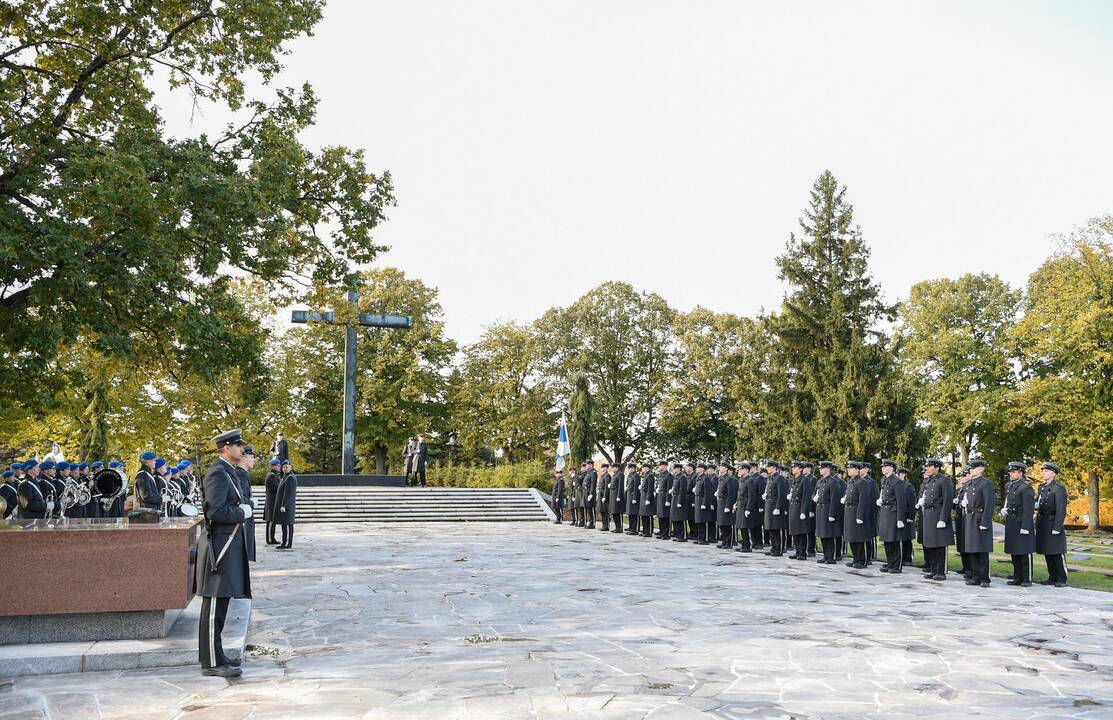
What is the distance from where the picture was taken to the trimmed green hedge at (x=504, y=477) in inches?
1369

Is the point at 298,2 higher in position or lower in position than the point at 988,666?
higher

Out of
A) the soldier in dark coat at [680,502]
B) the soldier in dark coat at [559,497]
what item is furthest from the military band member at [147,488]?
the soldier in dark coat at [559,497]

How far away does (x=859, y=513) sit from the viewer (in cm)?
1502

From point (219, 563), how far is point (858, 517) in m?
11.5

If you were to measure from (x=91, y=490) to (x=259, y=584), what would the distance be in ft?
15.8

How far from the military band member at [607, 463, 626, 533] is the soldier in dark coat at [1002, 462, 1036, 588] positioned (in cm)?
1218

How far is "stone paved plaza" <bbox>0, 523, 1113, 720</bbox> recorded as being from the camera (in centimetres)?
579

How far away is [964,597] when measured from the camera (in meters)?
11.3

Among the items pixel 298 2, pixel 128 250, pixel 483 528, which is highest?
pixel 298 2

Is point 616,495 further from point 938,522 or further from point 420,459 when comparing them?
point 420,459

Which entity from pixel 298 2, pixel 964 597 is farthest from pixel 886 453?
pixel 298 2

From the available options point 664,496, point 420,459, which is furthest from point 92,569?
point 420,459

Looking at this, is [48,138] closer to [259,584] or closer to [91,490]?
[91,490]

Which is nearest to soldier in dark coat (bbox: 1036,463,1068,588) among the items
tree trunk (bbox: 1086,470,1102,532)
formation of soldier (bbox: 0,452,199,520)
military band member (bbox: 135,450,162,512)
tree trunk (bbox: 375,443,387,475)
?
formation of soldier (bbox: 0,452,199,520)
